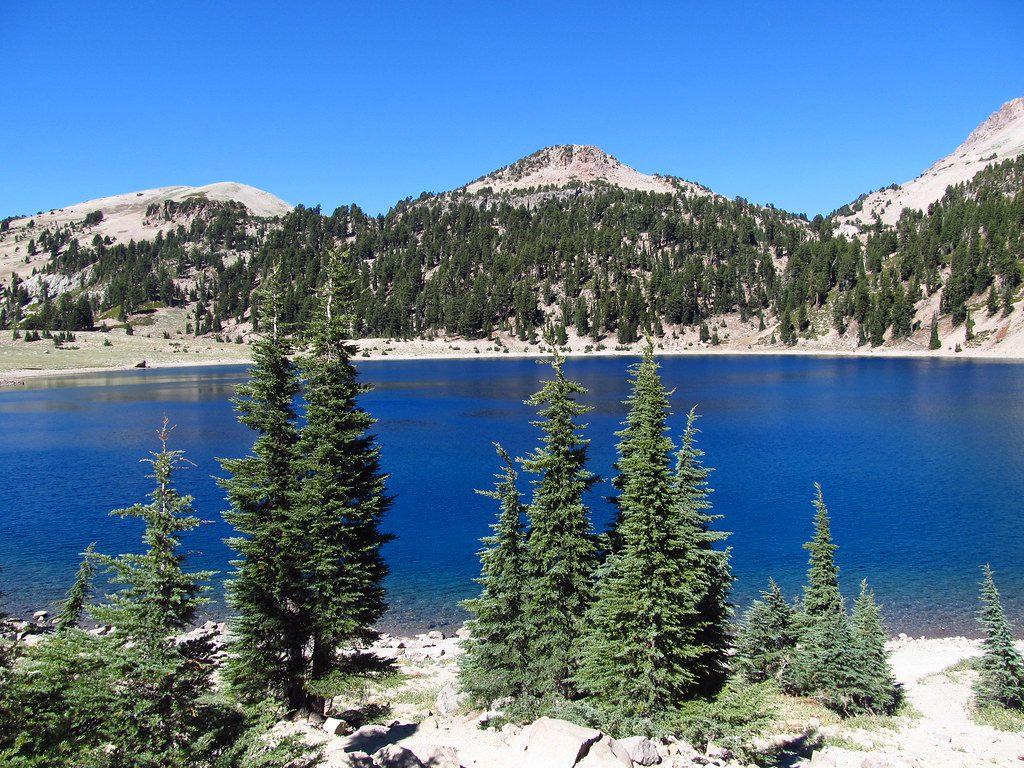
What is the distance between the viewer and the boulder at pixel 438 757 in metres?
15.2

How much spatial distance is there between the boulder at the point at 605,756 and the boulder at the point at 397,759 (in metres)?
3.58

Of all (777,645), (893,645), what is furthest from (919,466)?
(777,645)

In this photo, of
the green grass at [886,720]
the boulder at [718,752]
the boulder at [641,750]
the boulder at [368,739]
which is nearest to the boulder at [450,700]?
the boulder at [368,739]

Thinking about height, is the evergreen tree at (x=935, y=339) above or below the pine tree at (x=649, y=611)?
above

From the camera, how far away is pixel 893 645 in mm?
28797

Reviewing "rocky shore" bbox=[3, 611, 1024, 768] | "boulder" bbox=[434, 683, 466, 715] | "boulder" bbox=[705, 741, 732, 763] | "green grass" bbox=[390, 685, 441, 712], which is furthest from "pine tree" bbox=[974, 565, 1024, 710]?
"green grass" bbox=[390, 685, 441, 712]

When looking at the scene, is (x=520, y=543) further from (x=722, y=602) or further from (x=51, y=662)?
(x=51, y=662)

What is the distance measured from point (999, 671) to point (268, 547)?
24236 mm

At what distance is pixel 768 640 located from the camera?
25.7 m

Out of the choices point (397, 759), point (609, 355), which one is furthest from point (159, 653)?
point (609, 355)

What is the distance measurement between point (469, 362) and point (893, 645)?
15625cm

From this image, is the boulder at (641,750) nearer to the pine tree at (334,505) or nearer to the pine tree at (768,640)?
the pine tree at (334,505)

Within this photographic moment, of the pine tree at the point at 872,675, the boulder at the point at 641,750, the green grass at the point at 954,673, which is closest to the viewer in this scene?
the boulder at the point at 641,750

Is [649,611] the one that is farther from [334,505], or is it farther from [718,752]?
Result: [334,505]
